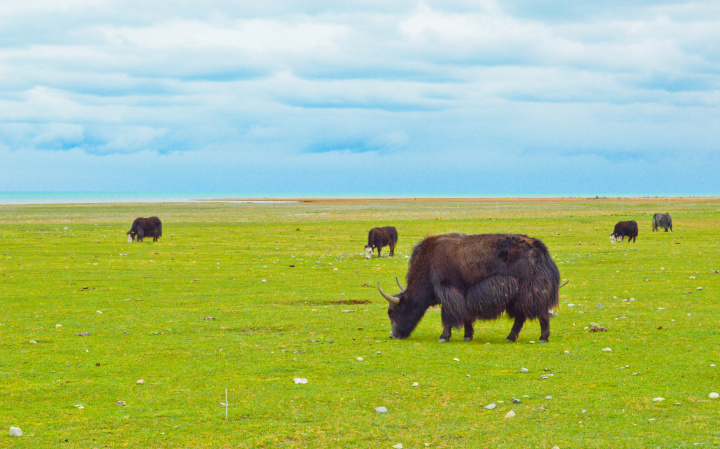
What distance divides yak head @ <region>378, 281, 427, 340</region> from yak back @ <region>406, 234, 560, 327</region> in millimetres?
155

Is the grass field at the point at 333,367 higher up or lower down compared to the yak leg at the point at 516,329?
lower down

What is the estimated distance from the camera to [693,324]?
47.9ft

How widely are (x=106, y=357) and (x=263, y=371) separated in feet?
10.4

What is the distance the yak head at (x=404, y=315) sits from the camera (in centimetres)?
1412

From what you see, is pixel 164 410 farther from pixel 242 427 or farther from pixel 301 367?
pixel 301 367

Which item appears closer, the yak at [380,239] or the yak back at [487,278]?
the yak back at [487,278]

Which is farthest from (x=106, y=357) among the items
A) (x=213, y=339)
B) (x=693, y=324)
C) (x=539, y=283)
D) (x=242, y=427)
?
(x=693, y=324)

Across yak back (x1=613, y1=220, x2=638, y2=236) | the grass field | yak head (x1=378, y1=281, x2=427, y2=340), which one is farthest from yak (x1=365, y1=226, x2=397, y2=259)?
yak head (x1=378, y1=281, x2=427, y2=340)

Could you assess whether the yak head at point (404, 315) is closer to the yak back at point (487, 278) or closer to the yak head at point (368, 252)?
the yak back at point (487, 278)

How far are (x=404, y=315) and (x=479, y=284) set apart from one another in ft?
5.64

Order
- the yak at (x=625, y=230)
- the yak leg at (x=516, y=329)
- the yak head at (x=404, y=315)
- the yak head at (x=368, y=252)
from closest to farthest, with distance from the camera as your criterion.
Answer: the yak leg at (x=516, y=329) < the yak head at (x=404, y=315) < the yak head at (x=368, y=252) < the yak at (x=625, y=230)

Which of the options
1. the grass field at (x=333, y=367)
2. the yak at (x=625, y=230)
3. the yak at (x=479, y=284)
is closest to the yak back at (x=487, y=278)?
the yak at (x=479, y=284)

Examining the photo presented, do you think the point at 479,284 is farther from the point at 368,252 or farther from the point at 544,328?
the point at 368,252

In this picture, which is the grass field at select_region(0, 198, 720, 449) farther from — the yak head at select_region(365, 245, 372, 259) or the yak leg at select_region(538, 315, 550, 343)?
the yak head at select_region(365, 245, 372, 259)
